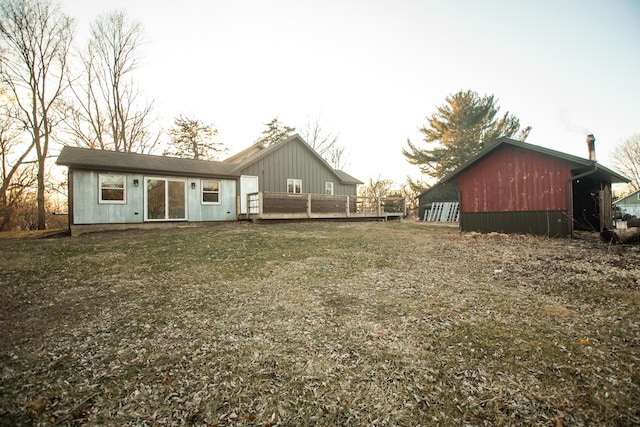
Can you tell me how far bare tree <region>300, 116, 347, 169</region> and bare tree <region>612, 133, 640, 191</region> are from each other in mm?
34016

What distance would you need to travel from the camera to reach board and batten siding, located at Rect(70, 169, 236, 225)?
11312mm

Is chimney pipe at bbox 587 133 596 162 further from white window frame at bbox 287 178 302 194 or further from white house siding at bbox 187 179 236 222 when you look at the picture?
white house siding at bbox 187 179 236 222

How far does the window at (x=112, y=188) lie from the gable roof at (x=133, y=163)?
397 mm

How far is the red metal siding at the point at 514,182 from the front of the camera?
32.8ft

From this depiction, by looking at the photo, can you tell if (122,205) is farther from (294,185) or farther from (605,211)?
(605,211)

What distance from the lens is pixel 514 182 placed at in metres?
11.0

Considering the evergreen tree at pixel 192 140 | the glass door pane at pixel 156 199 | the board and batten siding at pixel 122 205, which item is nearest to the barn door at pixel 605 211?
the board and batten siding at pixel 122 205

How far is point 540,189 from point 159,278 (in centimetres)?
1288

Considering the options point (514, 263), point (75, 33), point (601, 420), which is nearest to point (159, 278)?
point (601, 420)

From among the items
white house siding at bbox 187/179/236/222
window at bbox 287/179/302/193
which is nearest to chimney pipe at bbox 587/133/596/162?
window at bbox 287/179/302/193

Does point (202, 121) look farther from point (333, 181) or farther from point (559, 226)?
point (559, 226)

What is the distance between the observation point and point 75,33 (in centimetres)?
1736

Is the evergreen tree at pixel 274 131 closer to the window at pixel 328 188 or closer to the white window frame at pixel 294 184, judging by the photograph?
the window at pixel 328 188

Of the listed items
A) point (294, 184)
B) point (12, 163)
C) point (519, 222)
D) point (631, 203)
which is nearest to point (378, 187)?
point (294, 184)
